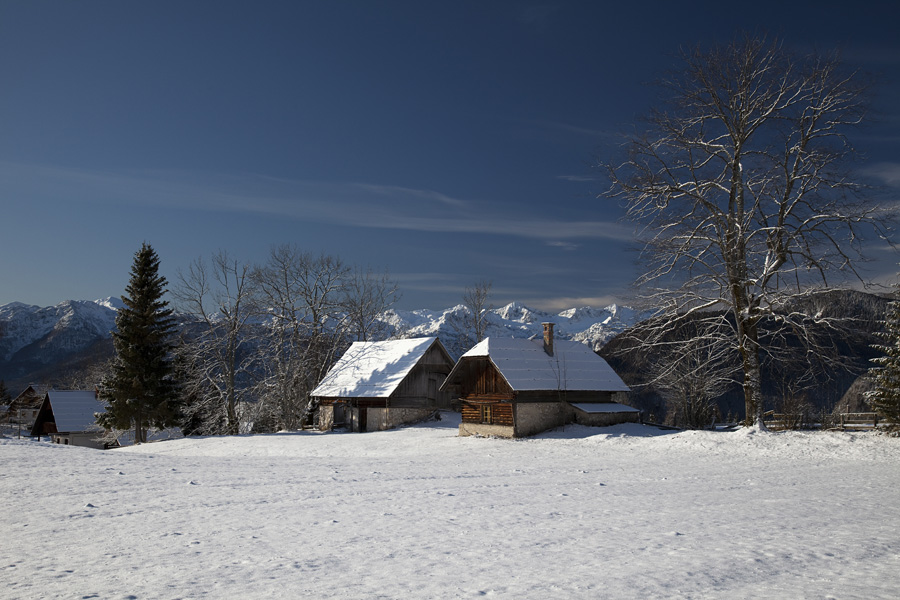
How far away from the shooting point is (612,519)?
11.3m

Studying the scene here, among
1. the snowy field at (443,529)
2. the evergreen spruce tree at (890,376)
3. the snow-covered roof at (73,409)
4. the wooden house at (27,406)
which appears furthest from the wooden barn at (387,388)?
the wooden house at (27,406)

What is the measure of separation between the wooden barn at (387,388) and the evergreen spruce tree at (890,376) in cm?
2696

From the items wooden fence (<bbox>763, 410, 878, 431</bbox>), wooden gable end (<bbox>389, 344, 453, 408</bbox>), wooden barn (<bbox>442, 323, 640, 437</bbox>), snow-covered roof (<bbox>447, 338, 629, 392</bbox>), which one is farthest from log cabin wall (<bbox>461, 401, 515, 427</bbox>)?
wooden fence (<bbox>763, 410, 878, 431</bbox>)

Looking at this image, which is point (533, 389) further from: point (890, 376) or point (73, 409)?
point (73, 409)

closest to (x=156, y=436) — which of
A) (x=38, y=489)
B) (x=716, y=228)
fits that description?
(x=38, y=489)

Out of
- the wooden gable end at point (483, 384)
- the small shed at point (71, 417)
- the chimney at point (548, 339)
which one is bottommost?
the small shed at point (71, 417)

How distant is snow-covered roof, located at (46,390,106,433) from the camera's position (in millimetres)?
56062

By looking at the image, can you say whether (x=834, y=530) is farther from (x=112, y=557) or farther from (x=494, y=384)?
(x=494, y=384)

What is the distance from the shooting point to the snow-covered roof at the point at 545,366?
113 ft

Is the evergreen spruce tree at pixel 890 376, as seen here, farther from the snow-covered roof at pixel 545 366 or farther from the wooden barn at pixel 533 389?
the snow-covered roof at pixel 545 366

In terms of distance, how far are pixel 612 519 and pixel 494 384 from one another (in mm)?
23909

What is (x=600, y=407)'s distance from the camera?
35.1m

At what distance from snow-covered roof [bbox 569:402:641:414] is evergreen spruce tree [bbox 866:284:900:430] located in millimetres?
12214

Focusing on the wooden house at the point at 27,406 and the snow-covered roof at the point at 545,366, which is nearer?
the snow-covered roof at the point at 545,366
